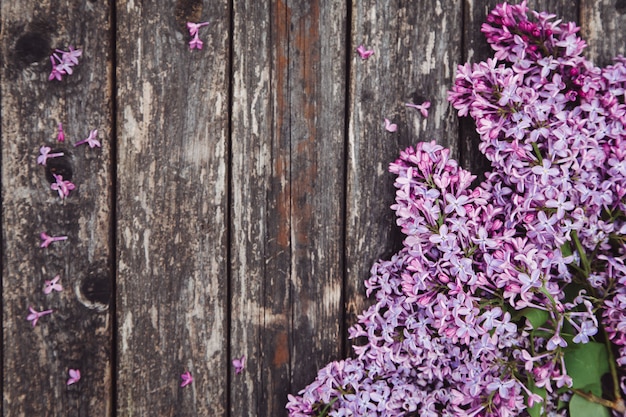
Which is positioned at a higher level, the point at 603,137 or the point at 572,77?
the point at 572,77

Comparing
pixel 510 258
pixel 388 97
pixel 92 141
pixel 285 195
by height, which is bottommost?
pixel 510 258

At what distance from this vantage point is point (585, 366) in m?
1.19

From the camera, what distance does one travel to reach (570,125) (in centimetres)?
121

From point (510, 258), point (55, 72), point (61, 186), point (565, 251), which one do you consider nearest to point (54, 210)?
point (61, 186)

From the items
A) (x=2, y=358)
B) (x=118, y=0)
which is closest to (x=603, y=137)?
(x=118, y=0)

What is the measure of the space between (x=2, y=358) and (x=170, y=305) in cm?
36

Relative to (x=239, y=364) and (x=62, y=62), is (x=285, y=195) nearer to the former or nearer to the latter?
(x=239, y=364)

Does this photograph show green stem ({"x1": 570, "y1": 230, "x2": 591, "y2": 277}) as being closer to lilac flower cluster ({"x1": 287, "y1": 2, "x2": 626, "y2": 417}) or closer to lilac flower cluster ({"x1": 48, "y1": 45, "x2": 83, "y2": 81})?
lilac flower cluster ({"x1": 287, "y1": 2, "x2": 626, "y2": 417})

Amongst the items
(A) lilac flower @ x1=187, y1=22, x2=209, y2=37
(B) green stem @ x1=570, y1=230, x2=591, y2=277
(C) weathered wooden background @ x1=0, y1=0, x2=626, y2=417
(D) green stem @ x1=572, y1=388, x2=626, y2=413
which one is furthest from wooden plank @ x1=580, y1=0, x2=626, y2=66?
(A) lilac flower @ x1=187, y1=22, x2=209, y2=37

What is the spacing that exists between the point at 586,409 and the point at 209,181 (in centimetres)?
A: 87

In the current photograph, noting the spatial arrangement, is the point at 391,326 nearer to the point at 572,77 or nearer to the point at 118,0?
the point at 572,77

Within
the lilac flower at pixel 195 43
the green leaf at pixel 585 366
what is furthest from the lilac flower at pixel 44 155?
the green leaf at pixel 585 366

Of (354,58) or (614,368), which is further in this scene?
(354,58)

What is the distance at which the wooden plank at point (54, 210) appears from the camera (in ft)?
4.14
